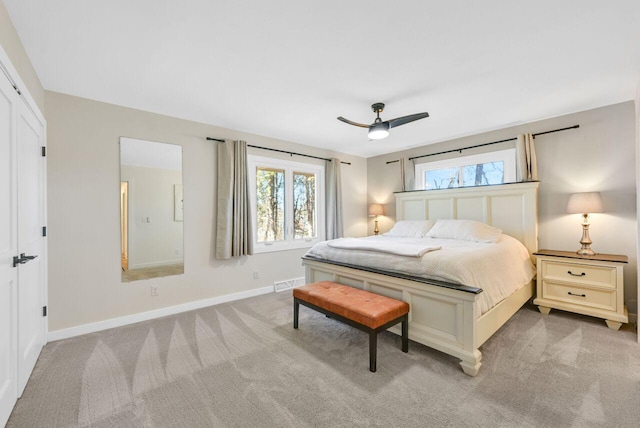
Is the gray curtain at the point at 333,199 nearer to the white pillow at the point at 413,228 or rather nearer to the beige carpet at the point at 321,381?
the white pillow at the point at 413,228

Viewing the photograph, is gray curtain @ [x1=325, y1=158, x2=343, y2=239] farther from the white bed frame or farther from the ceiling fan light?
the ceiling fan light

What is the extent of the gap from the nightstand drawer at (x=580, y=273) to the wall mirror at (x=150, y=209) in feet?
14.6

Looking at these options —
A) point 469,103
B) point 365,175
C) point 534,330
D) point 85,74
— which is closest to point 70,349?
point 85,74

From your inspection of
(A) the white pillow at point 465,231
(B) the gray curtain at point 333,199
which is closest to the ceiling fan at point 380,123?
(A) the white pillow at point 465,231

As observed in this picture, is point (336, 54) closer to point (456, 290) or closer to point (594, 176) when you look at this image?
point (456, 290)

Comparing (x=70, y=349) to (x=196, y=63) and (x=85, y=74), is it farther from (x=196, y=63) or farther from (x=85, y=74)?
(x=196, y=63)

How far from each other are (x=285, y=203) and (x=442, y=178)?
2.73 metres

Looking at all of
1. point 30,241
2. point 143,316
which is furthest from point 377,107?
point 143,316

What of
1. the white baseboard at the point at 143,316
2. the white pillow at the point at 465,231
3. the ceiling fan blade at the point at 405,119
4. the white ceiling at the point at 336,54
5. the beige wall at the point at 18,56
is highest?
the white ceiling at the point at 336,54

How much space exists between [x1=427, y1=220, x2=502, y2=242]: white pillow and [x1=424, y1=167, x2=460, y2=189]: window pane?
34.2 inches

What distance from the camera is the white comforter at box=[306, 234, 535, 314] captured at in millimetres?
2227

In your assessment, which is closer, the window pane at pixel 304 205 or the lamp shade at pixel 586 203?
the lamp shade at pixel 586 203

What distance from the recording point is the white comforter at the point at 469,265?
2.23 meters

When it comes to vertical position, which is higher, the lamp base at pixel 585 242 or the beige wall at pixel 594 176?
the beige wall at pixel 594 176
